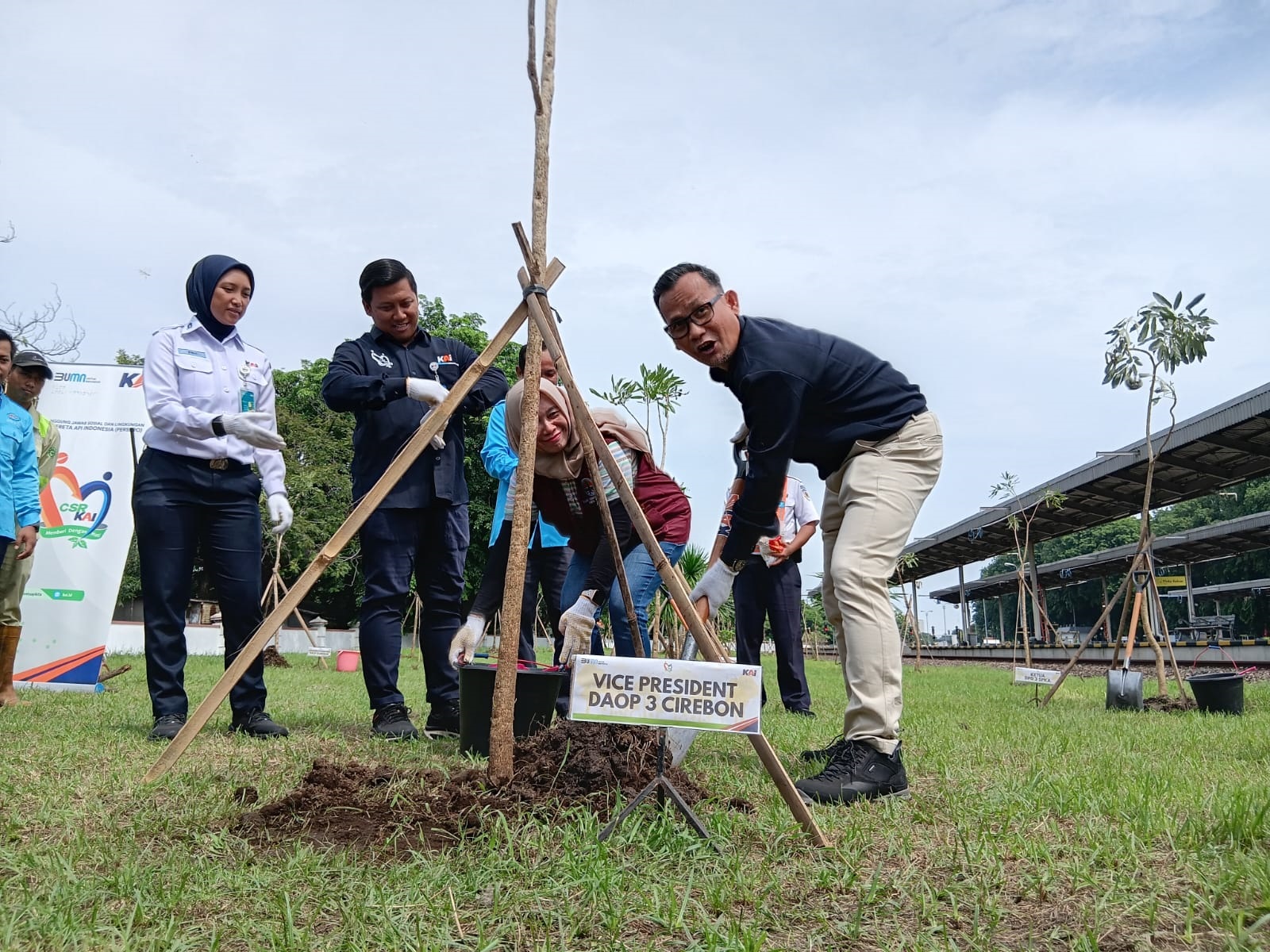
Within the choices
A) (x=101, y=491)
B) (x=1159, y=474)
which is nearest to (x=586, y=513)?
(x=101, y=491)

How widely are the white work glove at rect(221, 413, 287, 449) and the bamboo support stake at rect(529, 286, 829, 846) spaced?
1616 mm

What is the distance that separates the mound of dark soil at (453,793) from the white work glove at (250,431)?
5.54 ft

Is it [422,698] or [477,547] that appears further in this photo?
[477,547]

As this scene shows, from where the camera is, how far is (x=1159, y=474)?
2123cm

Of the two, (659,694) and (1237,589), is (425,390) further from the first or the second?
(1237,589)

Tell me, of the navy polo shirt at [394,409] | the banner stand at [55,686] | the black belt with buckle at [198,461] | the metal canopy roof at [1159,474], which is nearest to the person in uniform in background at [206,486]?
the black belt with buckle at [198,461]

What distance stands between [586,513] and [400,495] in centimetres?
84

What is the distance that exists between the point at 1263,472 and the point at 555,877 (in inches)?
873

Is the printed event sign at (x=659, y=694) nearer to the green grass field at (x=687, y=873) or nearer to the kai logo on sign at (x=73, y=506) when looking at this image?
the green grass field at (x=687, y=873)

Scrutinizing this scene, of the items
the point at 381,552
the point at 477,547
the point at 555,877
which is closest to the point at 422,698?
the point at 381,552

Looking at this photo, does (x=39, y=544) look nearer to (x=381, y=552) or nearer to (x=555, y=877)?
(x=381, y=552)

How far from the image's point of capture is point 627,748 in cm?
288

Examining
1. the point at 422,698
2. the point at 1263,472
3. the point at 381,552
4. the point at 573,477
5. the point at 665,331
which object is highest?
the point at 1263,472

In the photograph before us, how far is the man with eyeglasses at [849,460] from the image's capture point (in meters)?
2.99
